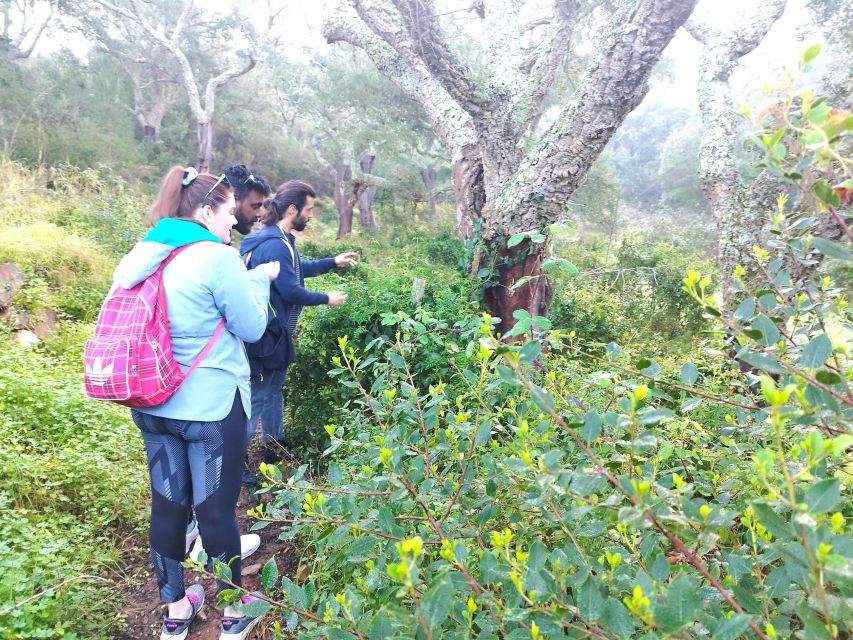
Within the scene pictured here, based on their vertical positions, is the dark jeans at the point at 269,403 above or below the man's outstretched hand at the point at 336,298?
below

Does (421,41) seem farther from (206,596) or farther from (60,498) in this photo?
(206,596)

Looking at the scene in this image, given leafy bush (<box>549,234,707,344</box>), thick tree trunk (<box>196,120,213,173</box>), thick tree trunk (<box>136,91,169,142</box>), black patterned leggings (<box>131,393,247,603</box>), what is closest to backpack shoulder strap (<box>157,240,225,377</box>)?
black patterned leggings (<box>131,393,247,603</box>)

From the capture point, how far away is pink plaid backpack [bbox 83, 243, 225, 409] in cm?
166

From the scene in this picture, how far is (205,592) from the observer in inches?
92.7

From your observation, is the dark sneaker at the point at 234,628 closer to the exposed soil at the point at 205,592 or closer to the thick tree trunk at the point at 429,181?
the exposed soil at the point at 205,592

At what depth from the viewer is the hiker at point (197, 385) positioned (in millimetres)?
1779

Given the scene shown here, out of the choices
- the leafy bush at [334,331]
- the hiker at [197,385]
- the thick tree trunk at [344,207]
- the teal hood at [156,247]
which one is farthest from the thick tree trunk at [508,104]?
the thick tree trunk at [344,207]

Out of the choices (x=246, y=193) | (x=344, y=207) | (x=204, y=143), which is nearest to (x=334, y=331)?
(x=246, y=193)

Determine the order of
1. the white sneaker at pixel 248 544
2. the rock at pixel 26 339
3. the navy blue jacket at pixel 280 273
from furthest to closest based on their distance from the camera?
1. the rock at pixel 26 339
2. the navy blue jacket at pixel 280 273
3. the white sneaker at pixel 248 544

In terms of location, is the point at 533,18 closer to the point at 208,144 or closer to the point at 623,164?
the point at 208,144

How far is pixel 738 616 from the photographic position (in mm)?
690

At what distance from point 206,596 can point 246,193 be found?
6.46ft

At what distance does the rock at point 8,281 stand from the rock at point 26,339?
0.43 meters

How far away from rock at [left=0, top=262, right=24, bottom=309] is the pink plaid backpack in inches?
155
